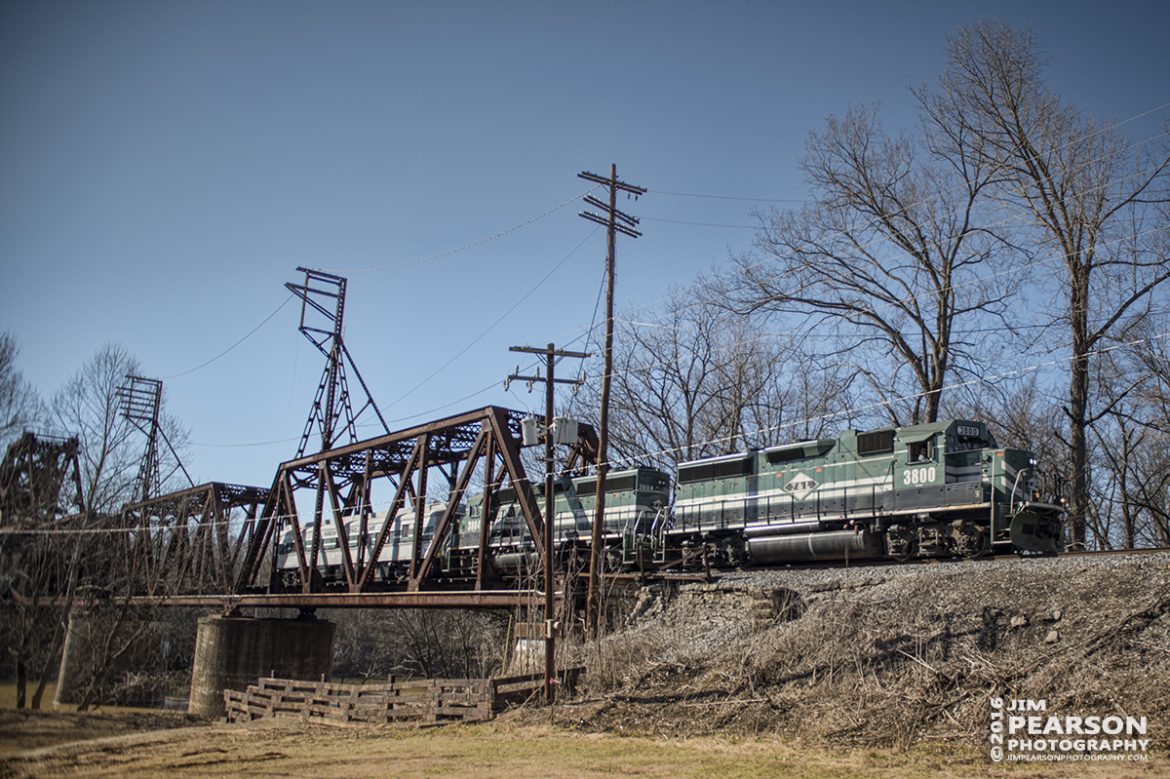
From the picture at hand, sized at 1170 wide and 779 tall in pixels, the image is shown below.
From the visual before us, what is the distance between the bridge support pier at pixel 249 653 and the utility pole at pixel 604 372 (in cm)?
2138

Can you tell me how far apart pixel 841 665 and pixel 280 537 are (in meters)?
34.7

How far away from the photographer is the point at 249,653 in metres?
39.1

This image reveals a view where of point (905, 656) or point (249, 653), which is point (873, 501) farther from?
point (249, 653)

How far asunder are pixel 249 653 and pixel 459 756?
28.6m

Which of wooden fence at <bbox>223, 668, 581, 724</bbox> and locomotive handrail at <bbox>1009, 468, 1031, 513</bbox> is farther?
locomotive handrail at <bbox>1009, 468, 1031, 513</bbox>

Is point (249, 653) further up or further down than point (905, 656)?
further down

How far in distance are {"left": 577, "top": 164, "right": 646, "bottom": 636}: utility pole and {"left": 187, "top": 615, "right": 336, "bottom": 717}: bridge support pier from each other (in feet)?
70.2

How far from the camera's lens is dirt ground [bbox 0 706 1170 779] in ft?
38.3

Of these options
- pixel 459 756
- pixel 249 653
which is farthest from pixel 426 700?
pixel 249 653

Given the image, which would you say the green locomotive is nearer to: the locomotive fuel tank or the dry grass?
the locomotive fuel tank

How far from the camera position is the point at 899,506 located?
22.4 meters

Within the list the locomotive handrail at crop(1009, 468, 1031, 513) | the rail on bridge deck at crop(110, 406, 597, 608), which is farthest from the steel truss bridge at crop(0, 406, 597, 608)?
the locomotive handrail at crop(1009, 468, 1031, 513)

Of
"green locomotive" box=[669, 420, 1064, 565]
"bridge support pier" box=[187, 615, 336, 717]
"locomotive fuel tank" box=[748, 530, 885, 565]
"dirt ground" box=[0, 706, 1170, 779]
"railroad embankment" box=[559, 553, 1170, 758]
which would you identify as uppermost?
"green locomotive" box=[669, 420, 1064, 565]

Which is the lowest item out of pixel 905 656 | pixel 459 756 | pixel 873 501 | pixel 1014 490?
pixel 459 756
